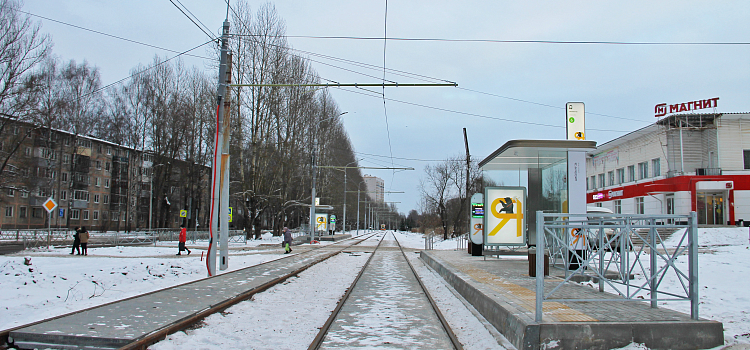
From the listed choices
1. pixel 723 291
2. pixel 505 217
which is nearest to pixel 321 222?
pixel 505 217

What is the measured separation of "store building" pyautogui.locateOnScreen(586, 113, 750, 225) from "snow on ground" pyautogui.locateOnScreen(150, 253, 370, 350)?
33678 millimetres

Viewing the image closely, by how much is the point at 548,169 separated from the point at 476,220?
16.2ft

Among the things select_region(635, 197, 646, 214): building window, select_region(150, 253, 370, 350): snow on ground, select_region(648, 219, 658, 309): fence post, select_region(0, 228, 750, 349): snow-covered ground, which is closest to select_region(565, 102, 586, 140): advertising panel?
select_region(0, 228, 750, 349): snow-covered ground

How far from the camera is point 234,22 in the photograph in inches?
1436

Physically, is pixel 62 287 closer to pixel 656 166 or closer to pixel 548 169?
pixel 548 169

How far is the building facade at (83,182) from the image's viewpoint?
39547 millimetres

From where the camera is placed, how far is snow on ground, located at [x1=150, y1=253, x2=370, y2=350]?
6.74 m

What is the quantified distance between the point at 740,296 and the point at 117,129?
50672 mm

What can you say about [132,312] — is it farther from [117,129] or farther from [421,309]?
[117,129]

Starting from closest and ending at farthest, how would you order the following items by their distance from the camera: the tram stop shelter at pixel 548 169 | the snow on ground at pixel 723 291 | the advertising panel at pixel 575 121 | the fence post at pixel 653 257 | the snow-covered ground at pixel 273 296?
the snow-covered ground at pixel 273 296
the fence post at pixel 653 257
the snow on ground at pixel 723 291
the tram stop shelter at pixel 548 169
the advertising panel at pixel 575 121

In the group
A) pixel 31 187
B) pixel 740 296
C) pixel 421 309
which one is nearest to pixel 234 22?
pixel 31 187

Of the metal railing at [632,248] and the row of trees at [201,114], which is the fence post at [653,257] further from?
the row of trees at [201,114]

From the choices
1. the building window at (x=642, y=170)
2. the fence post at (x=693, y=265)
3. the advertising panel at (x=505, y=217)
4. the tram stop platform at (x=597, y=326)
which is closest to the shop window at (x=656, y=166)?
the building window at (x=642, y=170)

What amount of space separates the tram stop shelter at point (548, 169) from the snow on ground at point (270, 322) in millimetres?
6792
